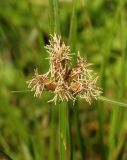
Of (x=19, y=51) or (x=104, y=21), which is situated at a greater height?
(x=104, y=21)

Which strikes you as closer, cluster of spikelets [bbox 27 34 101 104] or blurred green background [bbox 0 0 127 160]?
cluster of spikelets [bbox 27 34 101 104]

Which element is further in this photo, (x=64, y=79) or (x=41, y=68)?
(x=41, y=68)

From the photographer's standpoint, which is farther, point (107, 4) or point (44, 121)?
point (107, 4)

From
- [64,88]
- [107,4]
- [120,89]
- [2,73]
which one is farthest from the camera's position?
[107,4]

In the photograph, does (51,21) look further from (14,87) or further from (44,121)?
(14,87)

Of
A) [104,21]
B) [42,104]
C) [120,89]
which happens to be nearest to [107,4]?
[104,21]

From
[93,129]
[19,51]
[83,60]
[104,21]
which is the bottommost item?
[93,129]

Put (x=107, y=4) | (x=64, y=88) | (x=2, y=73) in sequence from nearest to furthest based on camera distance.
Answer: (x=64, y=88)
(x=2, y=73)
(x=107, y=4)

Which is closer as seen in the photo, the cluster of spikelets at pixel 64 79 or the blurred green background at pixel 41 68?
the cluster of spikelets at pixel 64 79
